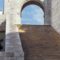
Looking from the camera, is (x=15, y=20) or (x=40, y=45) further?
(x=15, y=20)

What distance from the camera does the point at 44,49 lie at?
9.48m

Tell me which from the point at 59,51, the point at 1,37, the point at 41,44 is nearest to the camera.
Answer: the point at 59,51

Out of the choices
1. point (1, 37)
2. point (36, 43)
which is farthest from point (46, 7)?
point (36, 43)

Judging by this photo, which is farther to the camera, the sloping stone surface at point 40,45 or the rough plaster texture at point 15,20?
the sloping stone surface at point 40,45

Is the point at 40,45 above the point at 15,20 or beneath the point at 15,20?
beneath

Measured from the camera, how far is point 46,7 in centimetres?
1833

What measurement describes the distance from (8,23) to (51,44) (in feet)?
12.3

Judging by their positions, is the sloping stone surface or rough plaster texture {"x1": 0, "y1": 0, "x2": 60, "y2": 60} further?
the sloping stone surface

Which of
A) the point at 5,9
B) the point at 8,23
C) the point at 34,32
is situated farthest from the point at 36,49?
the point at 5,9

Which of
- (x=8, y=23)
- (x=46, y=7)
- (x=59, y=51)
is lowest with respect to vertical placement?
(x=59, y=51)

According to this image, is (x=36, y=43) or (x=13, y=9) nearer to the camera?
(x=36, y=43)

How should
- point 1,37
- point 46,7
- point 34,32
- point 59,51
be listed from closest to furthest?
point 59,51, point 34,32, point 1,37, point 46,7

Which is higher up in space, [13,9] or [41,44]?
[13,9]

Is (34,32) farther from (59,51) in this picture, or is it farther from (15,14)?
(15,14)
